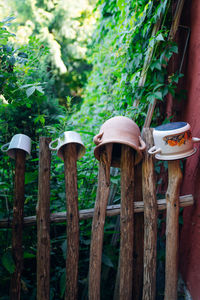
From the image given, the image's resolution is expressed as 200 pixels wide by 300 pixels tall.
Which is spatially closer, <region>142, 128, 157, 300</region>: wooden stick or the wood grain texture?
<region>142, 128, 157, 300</region>: wooden stick

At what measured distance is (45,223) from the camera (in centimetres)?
165

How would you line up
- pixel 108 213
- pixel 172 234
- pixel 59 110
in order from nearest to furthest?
pixel 172 234, pixel 108 213, pixel 59 110

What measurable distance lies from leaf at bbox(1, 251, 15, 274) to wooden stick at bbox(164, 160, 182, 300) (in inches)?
37.7

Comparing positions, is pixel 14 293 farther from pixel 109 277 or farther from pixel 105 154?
pixel 105 154

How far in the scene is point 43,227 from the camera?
1.64 meters

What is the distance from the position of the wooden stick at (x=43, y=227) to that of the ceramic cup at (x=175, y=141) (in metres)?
0.70

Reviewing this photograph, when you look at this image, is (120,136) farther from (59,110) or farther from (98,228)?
(59,110)

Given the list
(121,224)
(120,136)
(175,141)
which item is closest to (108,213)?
(121,224)

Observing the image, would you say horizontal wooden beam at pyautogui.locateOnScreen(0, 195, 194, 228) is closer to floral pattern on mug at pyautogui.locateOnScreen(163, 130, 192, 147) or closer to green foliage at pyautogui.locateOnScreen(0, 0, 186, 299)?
green foliage at pyautogui.locateOnScreen(0, 0, 186, 299)

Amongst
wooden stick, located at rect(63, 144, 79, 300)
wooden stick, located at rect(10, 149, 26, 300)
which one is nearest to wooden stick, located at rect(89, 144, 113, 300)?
wooden stick, located at rect(63, 144, 79, 300)

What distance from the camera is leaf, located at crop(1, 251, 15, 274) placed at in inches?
63.2

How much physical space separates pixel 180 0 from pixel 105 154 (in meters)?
1.37

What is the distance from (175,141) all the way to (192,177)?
476 mm

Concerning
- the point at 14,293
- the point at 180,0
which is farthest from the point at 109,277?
the point at 180,0
